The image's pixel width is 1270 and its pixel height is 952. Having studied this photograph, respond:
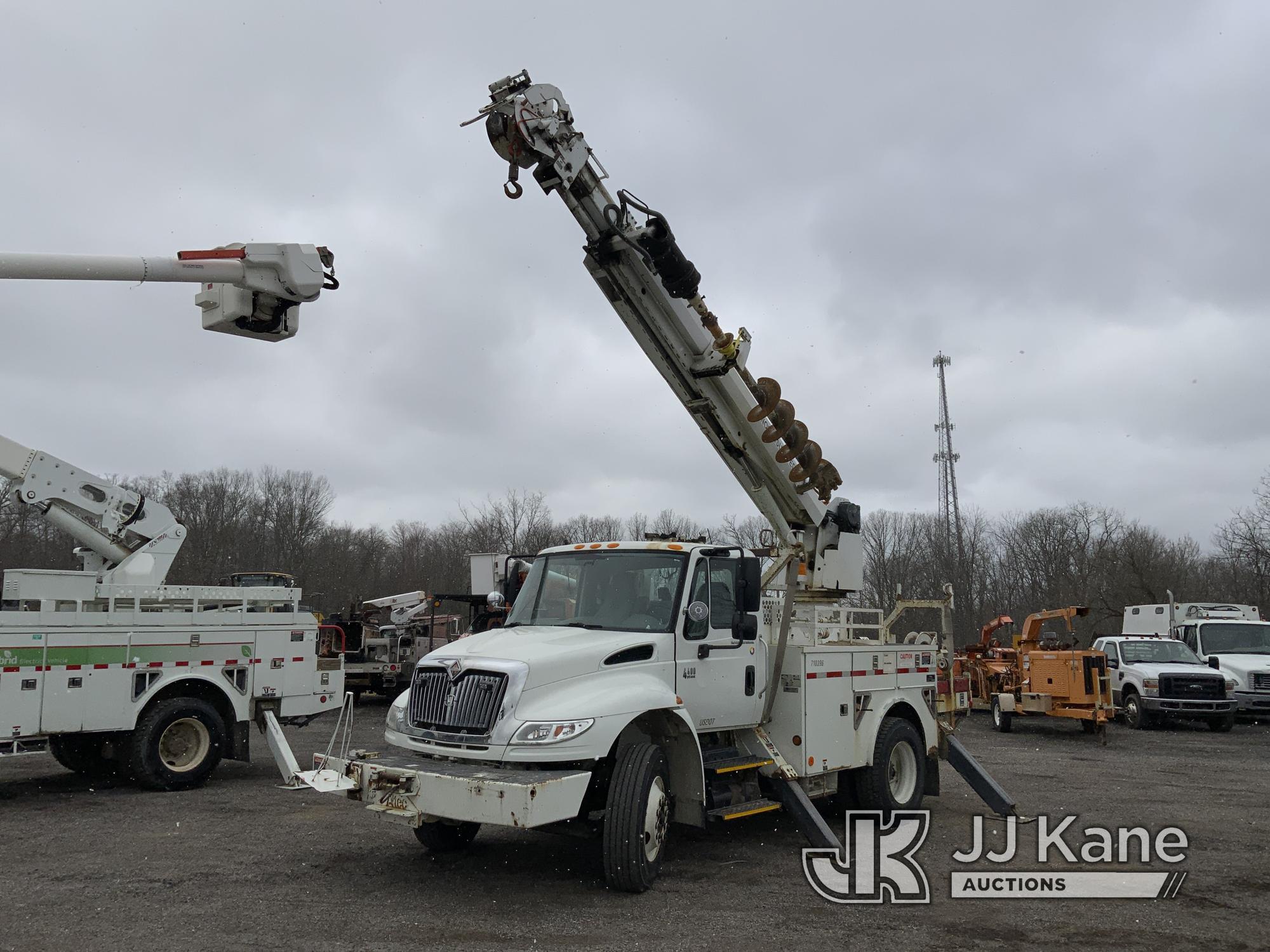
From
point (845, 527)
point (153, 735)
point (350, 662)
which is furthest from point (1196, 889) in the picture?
point (350, 662)

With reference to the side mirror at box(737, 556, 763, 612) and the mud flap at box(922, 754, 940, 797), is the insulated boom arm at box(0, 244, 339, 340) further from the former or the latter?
the mud flap at box(922, 754, 940, 797)

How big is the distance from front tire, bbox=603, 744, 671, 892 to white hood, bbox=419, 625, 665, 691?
A: 2.17ft

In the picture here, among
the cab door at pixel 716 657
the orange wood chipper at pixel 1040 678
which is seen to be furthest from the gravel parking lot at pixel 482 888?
the orange wood chipper at pixel 1040 678

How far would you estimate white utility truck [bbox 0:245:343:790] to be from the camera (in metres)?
8.81

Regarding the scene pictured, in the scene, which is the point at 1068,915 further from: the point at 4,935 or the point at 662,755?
the point at 4,935

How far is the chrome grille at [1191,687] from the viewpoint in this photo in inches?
730

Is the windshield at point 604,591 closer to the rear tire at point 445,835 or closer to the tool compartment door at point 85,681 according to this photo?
the rear tire at point 445,835

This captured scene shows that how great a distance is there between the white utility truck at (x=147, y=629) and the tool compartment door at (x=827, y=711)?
5.63m

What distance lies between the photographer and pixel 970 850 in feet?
26.3

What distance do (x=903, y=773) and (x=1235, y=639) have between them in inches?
626

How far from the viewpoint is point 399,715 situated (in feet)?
23.4

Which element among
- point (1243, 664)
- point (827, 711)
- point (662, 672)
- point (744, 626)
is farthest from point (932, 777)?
point (1243, 664)

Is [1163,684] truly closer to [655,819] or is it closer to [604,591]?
[604,591]

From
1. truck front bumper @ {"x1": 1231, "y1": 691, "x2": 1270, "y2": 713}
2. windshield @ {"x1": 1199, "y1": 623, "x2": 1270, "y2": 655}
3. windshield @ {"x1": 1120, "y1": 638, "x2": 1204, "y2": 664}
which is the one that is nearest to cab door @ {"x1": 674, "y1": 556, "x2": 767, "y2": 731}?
windshield @ {"x1": 1120, "y1": 638, "x2": 1204, "y2": 664}
